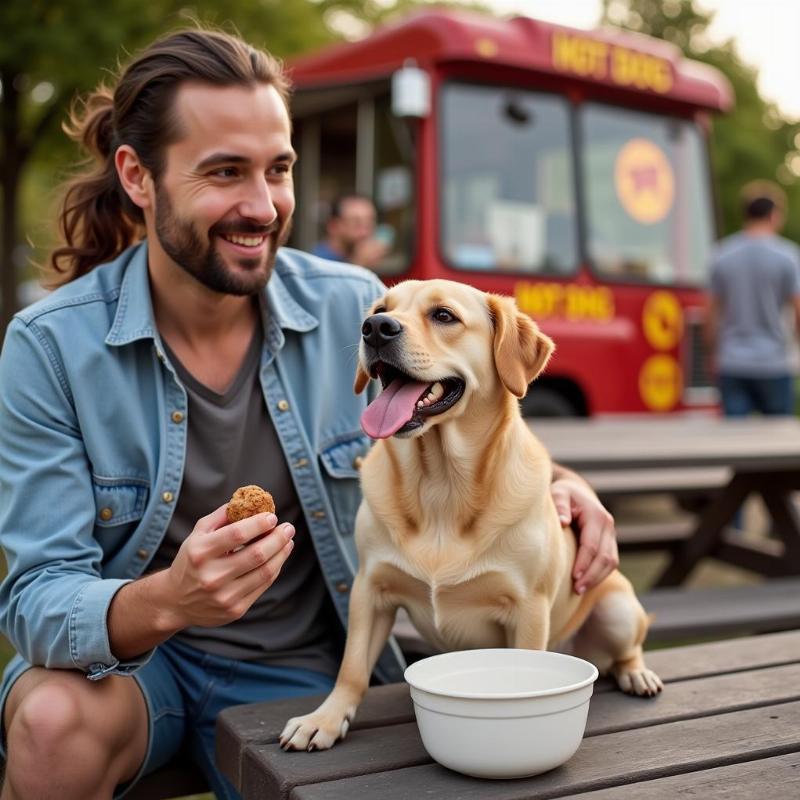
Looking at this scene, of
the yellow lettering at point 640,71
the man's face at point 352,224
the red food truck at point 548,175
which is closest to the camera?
the man's face at point 352,224

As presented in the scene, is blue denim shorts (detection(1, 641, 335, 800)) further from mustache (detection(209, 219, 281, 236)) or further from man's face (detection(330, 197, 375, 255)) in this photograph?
man's face (detection(330, 197, 375, 255))

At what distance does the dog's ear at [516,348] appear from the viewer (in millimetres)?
1917

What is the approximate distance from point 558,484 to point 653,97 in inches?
219

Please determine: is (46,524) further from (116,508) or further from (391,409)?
(391,409)

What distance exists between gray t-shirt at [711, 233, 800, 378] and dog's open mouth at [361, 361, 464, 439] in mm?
4938

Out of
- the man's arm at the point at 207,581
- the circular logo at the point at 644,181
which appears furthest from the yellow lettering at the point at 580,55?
the man's arm at the point at 207,581

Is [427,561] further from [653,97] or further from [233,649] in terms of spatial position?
[653,97]

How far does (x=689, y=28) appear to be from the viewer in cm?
2897

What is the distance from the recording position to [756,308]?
6.34 m

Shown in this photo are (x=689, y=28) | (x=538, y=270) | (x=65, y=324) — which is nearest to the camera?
(x=65, y=324)

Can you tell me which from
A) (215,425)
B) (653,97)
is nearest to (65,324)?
(215,425)

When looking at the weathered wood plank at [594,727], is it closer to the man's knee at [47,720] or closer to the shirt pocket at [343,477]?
the man's knee at [47,720]

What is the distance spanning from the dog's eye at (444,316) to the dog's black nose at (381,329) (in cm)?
14

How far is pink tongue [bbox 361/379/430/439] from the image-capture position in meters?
1.76
